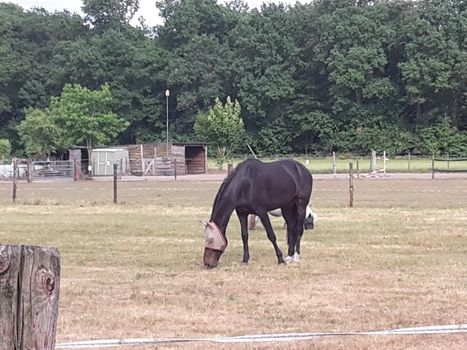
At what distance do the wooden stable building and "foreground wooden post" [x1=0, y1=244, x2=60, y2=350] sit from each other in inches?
2360

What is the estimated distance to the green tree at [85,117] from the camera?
74125 mm

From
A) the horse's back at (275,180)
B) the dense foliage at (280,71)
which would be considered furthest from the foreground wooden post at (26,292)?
the dense foliage at (280,71)

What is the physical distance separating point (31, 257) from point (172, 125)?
8724cm

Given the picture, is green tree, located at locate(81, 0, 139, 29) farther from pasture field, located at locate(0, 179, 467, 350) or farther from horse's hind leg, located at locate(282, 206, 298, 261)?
horse's hind leg, located at locate(282, 206, 298, 261)

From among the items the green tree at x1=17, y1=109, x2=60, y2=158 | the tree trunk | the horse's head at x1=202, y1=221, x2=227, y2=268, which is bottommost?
the horse's head at x1=202, y1=221, x2=227, y2=268

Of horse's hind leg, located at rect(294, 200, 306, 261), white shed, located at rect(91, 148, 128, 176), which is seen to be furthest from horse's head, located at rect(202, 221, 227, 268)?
white shed, located at rect(91, 148, 128, 176)

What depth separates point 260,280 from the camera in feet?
33.4

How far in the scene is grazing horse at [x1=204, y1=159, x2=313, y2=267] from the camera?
37.6ft

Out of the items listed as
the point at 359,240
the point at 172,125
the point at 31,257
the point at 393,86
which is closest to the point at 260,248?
the point at 359,240

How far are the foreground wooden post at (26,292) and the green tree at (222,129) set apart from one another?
69.7m

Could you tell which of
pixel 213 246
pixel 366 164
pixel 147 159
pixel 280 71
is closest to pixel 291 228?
pixel 213 246

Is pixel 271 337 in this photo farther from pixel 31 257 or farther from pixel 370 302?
pixel 31 257

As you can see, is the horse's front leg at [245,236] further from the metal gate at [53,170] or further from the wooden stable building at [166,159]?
the wooden stable building at [166,159]

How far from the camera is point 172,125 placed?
293 ft
